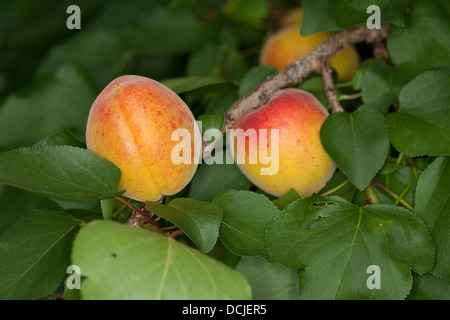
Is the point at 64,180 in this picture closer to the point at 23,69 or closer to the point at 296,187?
the point at 296,187

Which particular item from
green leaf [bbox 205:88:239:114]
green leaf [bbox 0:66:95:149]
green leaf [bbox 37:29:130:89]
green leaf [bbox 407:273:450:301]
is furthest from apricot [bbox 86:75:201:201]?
green leaf [bbox 37:29:130:89]

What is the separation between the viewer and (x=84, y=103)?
0.81 m

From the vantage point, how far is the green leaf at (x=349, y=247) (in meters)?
0.45

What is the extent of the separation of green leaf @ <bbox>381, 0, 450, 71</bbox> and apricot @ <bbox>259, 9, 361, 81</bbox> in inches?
3.2

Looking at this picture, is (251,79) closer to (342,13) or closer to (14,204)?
(342,13)

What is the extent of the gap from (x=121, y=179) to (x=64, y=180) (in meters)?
0.05

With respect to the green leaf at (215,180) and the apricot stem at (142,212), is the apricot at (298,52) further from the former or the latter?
the apricot stem at (142,212)

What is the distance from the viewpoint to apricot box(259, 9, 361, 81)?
2.20ft

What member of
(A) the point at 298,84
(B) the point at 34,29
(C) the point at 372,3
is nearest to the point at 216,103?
(A) the point at 298,84

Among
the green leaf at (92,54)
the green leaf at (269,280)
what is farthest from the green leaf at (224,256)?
the green leaf at (92,54)

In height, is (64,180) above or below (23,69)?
below

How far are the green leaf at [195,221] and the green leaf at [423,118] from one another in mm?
188

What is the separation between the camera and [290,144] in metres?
0.52

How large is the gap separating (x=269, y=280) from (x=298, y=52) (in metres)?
0.31
